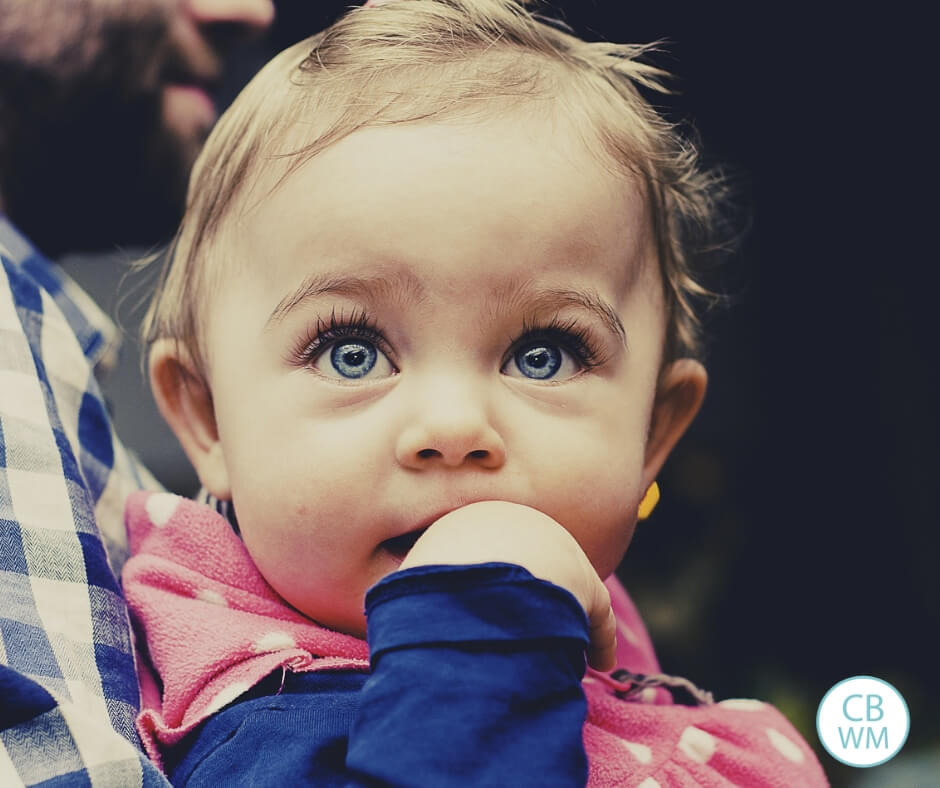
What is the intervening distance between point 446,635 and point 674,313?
18.8 inches

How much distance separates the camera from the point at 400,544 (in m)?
0.77

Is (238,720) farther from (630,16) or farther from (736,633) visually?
(736,633)

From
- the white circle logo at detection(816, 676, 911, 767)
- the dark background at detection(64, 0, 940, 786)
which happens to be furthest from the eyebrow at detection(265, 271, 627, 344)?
the dark background at detection(64, 0, 940, 786)

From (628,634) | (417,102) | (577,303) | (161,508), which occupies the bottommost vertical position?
(628,634)

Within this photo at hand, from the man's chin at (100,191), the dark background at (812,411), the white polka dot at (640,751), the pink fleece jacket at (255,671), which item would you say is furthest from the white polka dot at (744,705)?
the dark background at (812,411)

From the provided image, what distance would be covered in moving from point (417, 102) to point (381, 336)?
0.59 ft

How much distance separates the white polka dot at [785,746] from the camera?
33.8 inches

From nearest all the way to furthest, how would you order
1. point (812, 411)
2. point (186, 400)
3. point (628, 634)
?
1. point (186, 400)
2. point (628, 634)
3. point (812, 411)

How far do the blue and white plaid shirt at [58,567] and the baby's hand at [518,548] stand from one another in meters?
0.21

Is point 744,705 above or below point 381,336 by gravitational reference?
below

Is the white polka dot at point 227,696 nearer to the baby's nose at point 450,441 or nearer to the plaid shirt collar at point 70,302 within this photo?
the baby's nose at point 450,441

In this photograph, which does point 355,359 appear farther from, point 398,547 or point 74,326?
point 74,326

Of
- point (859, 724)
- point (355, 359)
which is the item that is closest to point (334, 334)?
point (355, 359)

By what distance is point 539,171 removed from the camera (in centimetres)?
79
